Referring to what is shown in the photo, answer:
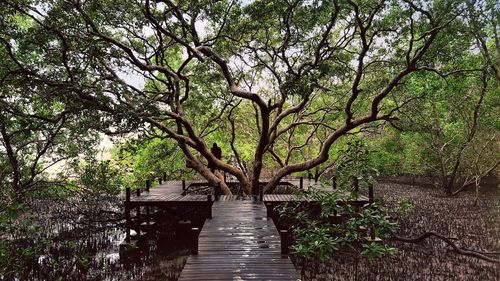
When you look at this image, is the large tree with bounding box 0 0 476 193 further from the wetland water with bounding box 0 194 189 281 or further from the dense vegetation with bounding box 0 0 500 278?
the wetland water with bounding box 0 194 189 281

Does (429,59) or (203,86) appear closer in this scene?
(429,59)

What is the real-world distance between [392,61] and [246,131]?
1085cm

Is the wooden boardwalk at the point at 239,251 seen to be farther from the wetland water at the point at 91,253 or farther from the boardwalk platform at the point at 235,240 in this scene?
the wetland water at the point at 91,253

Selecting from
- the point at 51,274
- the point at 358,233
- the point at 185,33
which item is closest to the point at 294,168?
the point at 185,33

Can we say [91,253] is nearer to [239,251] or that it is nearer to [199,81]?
[239,251]

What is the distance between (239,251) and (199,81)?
11.0m

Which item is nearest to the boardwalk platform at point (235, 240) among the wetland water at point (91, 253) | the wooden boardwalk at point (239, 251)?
the wooden boardwalk at point (239, 251)

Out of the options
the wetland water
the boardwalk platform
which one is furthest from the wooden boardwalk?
the wetland water

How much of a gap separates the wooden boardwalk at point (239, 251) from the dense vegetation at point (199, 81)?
221cm

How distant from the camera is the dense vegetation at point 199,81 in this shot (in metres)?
9.84

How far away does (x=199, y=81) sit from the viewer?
17.3m

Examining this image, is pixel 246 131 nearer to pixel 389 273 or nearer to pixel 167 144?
pixel 167 144

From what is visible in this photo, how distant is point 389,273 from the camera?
9.80 meters

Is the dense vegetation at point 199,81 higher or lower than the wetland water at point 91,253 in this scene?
higher
